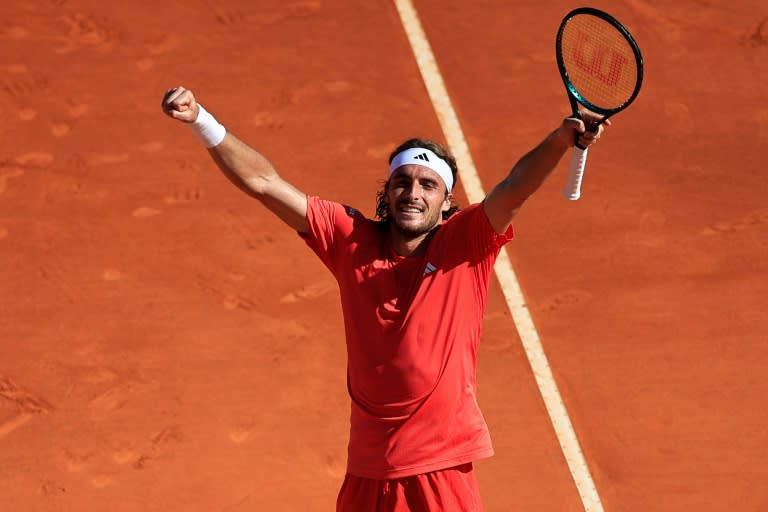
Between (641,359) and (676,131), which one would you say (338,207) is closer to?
(641,359)

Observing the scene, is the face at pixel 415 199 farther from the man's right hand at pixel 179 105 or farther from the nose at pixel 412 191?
the man's right hand at pixel 179 105

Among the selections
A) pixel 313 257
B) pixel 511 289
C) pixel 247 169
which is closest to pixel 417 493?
pixel 247 169

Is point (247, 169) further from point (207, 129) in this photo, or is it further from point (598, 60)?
point (598, 60)

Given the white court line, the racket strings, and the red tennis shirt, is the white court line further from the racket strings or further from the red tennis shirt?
the racket strings

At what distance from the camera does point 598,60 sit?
529cm

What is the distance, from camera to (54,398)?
7457 millimetres

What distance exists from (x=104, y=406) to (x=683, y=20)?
5376 mm

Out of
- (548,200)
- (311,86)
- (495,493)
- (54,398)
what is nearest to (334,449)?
(495,493)

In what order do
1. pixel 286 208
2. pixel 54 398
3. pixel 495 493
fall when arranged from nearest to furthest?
pixel 286 208
pixel 495 493
pixel 54 398

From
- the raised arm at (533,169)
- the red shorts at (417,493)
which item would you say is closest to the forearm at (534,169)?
the raised arm at (533,169)

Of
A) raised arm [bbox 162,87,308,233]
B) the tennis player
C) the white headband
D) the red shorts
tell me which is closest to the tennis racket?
the white headband

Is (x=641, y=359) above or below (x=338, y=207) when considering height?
below

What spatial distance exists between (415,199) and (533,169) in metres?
0.63

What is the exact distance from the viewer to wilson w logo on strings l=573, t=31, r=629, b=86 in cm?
522
